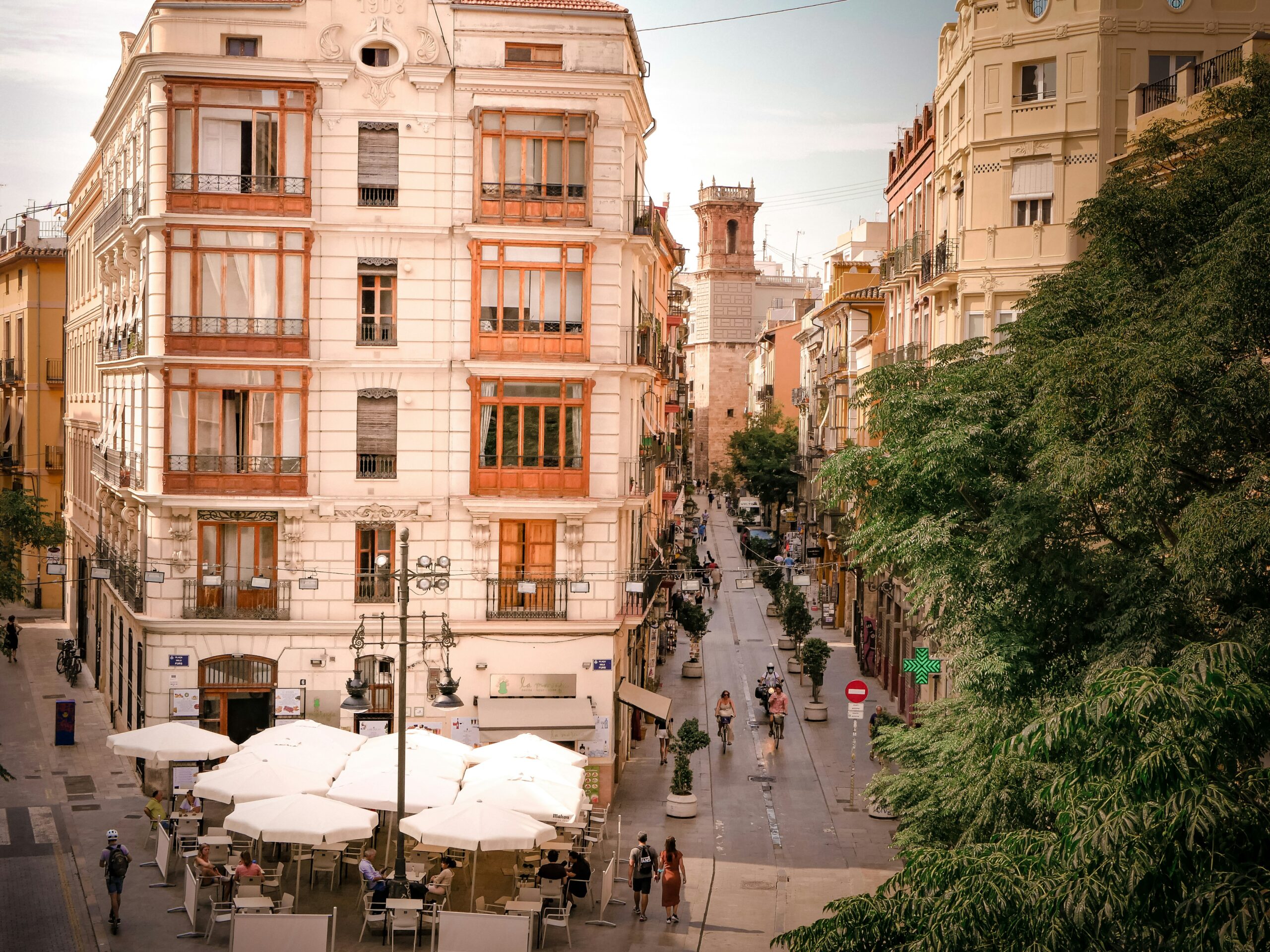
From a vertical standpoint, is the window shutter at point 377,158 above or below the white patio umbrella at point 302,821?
above

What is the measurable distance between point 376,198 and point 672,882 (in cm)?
1721

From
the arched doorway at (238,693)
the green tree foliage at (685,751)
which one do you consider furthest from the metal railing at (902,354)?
the arched doorway at (238,693)

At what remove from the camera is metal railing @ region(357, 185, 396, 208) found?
31.8 m

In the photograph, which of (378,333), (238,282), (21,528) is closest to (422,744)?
(378,333)

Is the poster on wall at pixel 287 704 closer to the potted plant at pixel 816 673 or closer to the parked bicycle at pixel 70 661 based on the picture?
the potted plant at pixel 816 673

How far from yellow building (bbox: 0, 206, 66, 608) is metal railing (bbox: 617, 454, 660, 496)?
33.0m

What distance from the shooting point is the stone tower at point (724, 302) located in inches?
5162

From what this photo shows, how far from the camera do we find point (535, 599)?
32.1 meters

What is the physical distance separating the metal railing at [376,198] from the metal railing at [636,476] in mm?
8081

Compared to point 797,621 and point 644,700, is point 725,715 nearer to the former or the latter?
point 644,700

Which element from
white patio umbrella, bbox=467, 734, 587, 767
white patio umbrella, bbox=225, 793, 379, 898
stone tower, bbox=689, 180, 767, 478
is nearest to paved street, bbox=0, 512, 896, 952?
white patio umbrella, bbox=225, 793, 379, 898

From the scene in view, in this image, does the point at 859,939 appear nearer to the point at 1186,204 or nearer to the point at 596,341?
the point at 1186,204

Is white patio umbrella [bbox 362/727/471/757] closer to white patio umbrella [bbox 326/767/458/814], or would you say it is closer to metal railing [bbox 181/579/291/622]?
white patio umbrella [bbox 326/767/458/814]

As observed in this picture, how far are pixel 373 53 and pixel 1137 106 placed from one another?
56.0ft
